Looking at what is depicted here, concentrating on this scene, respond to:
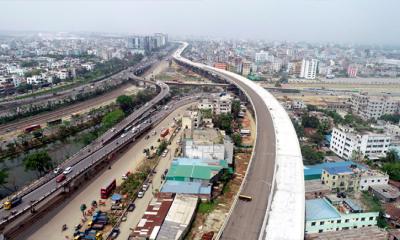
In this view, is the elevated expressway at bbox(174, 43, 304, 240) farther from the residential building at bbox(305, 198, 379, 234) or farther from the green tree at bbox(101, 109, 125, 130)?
the green tree at bbox(101, 109, 125, 130)

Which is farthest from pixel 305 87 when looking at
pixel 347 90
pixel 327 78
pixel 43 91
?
pixel 43 91

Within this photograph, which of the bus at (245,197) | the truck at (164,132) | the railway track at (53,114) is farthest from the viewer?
the railway track at (53,114)

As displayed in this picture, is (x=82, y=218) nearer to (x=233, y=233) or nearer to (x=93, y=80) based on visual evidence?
(x=233, y=233)

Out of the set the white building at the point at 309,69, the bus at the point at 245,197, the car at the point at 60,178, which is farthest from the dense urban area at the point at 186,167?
the white building at the point at 309,69

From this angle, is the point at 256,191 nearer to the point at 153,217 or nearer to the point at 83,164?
the point at 153,217

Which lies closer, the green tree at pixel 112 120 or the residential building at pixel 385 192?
the residential building at pixel 385 192

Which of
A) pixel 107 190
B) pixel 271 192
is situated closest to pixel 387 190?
pixel 271 192

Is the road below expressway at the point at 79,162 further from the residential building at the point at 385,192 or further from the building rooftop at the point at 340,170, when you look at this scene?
the residential building at the point at 385,192
